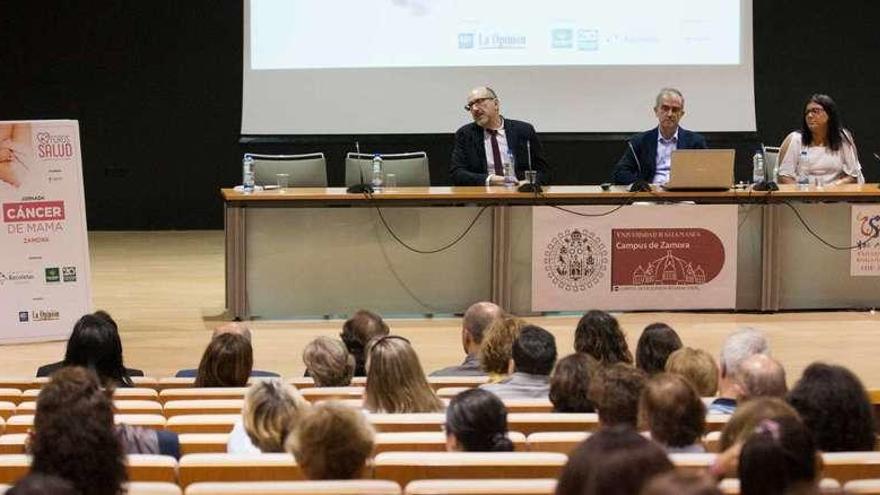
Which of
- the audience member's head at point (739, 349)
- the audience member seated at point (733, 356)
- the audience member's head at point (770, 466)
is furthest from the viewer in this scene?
the audience member's head at point (739, 349)

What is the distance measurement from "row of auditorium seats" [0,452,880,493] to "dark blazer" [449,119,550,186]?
241 inches

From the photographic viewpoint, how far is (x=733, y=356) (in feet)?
15.7

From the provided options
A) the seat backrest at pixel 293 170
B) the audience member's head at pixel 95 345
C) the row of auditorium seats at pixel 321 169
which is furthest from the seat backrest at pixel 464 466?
the seat backrest at pixel 293 170

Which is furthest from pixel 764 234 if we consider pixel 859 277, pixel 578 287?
pixel 578 287

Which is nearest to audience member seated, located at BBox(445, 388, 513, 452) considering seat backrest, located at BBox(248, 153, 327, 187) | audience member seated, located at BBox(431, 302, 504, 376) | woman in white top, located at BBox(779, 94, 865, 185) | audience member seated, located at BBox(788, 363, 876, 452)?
audience member seated, located at BBox(788, 363, 876, 452)

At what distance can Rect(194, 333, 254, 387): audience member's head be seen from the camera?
5.32 metres

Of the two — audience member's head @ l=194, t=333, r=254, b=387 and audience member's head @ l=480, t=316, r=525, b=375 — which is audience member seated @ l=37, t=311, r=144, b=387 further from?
audience member's head @ l=480, t=316, r=525, b=375

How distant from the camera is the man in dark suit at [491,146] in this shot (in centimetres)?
943

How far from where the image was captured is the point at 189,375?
253 inches

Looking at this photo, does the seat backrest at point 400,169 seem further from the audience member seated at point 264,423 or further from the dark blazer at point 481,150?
the audience member seated at point 264,423

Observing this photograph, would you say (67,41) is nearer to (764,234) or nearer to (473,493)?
(764,234)

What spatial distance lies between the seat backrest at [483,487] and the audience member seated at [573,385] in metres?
1.42

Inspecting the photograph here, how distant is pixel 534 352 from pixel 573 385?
0.53 m

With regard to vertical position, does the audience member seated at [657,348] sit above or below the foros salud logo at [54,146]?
below
